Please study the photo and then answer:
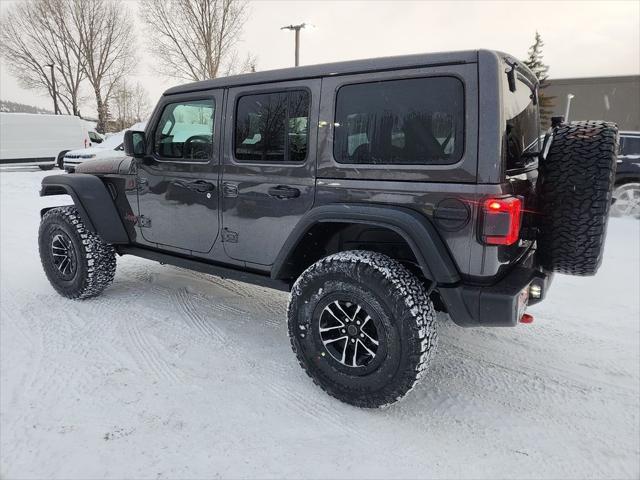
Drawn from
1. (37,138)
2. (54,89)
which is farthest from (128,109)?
(37,138)

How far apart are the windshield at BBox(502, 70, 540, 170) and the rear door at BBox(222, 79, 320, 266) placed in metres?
1.08

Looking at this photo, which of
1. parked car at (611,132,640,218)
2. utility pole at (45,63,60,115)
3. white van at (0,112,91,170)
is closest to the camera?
parked car at (611,132,640,218)

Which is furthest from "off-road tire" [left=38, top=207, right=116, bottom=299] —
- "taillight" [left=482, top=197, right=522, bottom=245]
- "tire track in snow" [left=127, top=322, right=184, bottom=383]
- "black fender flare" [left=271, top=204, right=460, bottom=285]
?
"taillight" [left=482, top=197, right=522, bottom=245]

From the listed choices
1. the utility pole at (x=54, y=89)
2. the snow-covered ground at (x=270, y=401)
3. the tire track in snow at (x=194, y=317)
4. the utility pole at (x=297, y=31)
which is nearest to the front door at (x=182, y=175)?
the tire track in snow at (x=194, y=317)

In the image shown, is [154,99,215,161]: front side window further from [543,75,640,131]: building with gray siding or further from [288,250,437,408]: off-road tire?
[543,75,640,131]: building with gray siding

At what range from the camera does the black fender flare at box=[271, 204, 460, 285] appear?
85.6 inches

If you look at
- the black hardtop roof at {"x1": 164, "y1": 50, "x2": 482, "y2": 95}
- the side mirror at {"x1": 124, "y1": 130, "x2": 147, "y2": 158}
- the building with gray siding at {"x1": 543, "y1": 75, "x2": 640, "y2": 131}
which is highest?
the building with gray siding at {"x1": 543, "y1": 75, "x2": 640, "y2": 131}

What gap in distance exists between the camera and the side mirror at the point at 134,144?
11.0ft

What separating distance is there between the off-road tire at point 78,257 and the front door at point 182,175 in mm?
456

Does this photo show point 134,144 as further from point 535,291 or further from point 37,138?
point 37,138

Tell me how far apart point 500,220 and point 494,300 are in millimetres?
405

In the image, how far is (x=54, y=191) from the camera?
3977 millimetres

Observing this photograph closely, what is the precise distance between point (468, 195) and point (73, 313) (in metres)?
3.27

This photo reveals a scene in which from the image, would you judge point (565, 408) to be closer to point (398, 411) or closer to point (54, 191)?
point (398, 411)
